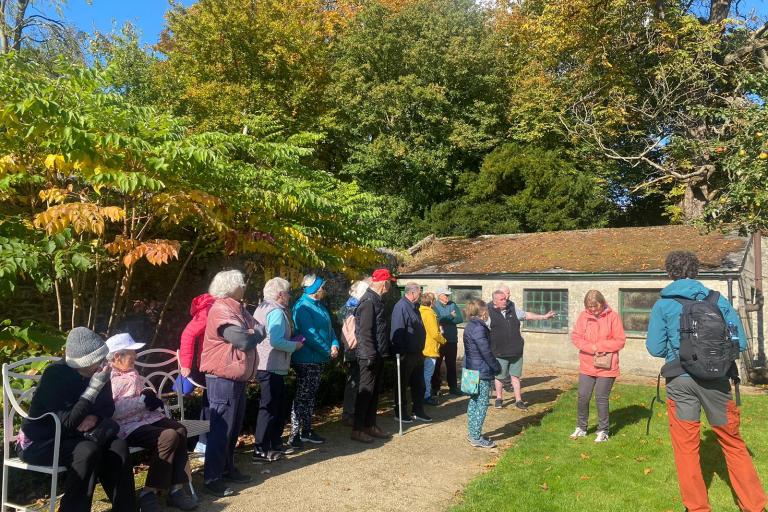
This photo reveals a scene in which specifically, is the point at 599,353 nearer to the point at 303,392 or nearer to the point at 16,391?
the point at 303,392

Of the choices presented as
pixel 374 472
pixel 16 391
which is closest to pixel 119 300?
Result: pixel 16 391

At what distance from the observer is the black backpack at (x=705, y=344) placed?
462 cm

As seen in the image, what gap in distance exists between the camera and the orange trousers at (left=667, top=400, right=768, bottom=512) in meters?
4.64

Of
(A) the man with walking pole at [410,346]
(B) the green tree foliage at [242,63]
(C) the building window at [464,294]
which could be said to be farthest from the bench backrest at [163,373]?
(B) the green tree foliage at [242,63]

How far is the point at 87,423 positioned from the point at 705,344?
4694 mm

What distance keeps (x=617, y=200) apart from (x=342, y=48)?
14.9 meters

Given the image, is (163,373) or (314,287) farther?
(314,287)

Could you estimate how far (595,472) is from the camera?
607 centimetres

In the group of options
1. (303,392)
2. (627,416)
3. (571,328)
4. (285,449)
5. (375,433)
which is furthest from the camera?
(571,328)

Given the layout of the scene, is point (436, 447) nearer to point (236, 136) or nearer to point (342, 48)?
point (236, 136)

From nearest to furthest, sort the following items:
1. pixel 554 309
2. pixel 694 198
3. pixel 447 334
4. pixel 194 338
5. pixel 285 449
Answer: pixel 194 338 < pixel 285 449 < pixel 447 334 < pixel 554 309 < pixel 694 198

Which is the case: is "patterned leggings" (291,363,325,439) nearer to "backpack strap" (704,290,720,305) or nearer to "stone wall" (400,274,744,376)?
"backpack strap" (704,290,720,305)

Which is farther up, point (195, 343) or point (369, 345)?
point (195, 343)

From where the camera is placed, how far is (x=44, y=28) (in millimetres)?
13836
